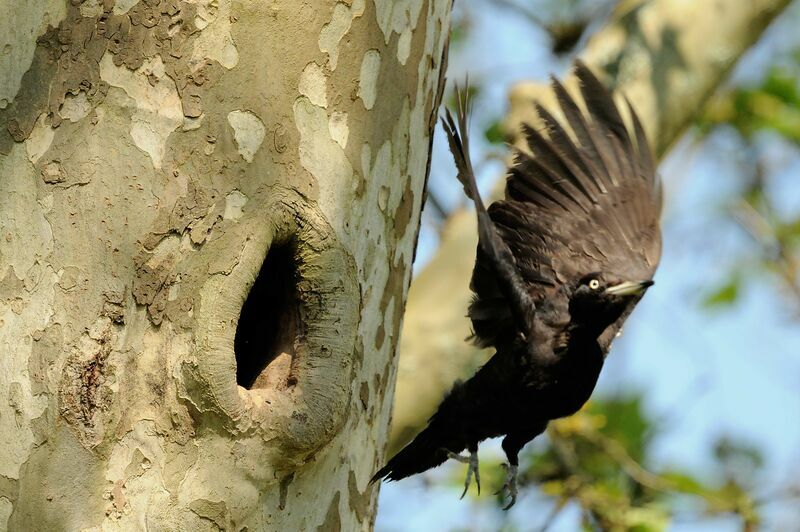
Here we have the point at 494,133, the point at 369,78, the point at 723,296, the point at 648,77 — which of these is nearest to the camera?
the point at 369,78

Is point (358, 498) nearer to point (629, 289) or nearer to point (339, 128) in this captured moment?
point (339, 128)

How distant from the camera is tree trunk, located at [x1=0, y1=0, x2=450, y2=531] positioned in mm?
1807

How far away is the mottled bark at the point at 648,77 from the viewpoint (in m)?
4.39

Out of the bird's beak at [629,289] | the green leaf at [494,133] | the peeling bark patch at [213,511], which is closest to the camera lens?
the peeling bark patch at [213,511]

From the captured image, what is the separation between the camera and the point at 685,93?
4.57 metres

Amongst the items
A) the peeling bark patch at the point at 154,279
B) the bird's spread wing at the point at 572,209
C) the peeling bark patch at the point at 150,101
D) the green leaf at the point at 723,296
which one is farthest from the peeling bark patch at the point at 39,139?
the green leaf at the point at 723,296

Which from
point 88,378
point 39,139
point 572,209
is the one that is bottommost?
point 88,378

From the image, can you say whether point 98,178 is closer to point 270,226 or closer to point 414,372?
point 270,226

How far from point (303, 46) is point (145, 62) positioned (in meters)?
0.34

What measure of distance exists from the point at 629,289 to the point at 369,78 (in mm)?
1556

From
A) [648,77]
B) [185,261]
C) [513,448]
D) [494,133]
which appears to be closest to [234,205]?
[185,261]

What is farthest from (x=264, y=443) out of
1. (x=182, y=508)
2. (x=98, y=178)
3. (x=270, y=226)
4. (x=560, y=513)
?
(x=560, y=513)

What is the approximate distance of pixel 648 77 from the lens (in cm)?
452

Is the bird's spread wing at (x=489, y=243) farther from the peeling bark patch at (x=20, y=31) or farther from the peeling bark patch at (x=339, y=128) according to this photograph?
the peeling bark patch at (x=20, y=31)
